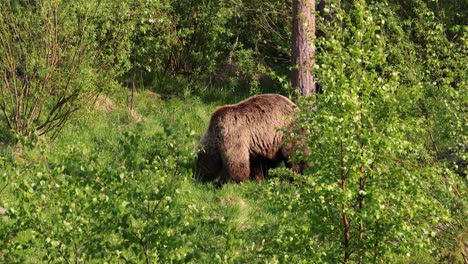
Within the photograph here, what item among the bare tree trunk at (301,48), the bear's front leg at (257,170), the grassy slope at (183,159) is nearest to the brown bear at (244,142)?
the bear's front leg at (257,170)

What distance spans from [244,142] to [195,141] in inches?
257

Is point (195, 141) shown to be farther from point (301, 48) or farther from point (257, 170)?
point (301, 48)

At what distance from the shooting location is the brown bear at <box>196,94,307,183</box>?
12.0m

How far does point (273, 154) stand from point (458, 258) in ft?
18.2

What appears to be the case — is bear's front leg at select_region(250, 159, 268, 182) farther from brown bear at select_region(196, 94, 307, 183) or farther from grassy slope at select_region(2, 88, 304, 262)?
grassy slope at select_region(2, 88, 304, 262)

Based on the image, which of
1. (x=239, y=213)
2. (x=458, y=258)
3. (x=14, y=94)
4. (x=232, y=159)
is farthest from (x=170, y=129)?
Result: (x=14, y=94)

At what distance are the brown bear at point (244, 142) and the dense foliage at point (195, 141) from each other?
0.33 metres

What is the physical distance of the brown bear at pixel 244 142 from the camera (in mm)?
11953

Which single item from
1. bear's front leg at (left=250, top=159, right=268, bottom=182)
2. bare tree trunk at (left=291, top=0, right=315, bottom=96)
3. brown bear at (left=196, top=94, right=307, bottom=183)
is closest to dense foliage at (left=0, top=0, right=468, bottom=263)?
brown bear at (left=196, top=94, right=307, bottom=183)

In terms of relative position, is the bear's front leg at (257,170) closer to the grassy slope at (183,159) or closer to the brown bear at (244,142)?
the brown bear at (244,142)

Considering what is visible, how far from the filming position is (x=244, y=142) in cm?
1205

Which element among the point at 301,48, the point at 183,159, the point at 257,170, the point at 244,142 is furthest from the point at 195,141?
the point at 301,48

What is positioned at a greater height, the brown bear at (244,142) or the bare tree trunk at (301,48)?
the bare tree trunk at (301,48)

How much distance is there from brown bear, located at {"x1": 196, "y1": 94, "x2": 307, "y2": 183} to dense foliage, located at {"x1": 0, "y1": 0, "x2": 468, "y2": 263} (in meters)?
0.33
